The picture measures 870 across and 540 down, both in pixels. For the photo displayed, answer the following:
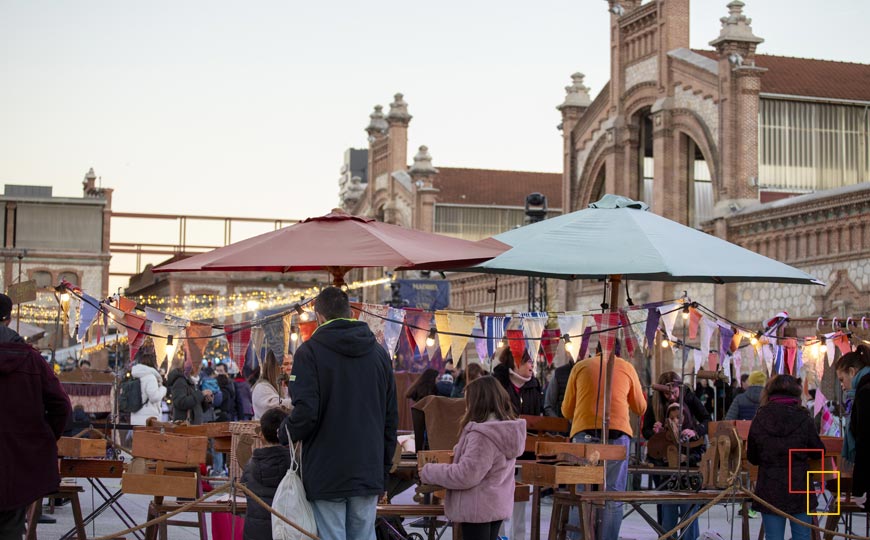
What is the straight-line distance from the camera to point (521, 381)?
13969mm

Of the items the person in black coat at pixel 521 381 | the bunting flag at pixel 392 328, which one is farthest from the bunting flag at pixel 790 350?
the bunting flag at pixel 392 328

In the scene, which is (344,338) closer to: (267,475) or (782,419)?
(267,475)

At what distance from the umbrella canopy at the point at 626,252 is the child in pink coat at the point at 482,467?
6.72 ft

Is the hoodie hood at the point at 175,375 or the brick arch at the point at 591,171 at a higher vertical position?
the brick arch at the point at 591,171

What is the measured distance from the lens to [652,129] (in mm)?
32594

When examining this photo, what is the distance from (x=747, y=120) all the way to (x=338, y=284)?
66.9 ft

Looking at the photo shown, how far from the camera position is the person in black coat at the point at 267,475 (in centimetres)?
743

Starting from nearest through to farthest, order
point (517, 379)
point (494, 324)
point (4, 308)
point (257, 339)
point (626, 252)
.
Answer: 1. point (4, 308)
2. point (626, 252)
3. point (494, 324)
4. point (257, 339)
5. point (517, 379)

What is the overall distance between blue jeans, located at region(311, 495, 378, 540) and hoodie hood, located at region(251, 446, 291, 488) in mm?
511

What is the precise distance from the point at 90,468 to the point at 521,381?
6.01 m

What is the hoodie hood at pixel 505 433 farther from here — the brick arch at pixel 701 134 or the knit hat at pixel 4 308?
the brick arch at pixel 701 134

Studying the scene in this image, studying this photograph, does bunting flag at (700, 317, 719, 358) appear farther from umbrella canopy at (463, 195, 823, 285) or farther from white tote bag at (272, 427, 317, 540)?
white tote bag at (272, 427, 317, 540)

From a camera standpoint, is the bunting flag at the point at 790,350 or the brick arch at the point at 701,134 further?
the brick arch at the point at 701,134

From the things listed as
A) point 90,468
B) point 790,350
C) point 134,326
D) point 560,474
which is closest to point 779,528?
point 560,474
